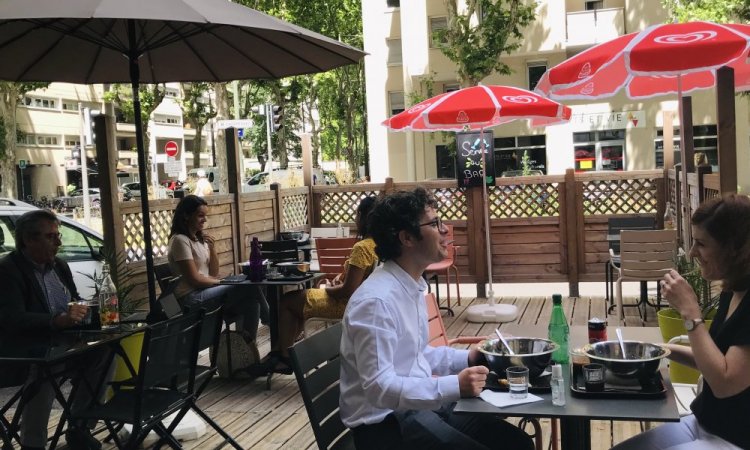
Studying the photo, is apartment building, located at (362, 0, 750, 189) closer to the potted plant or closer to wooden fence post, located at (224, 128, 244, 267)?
wooden fence post, located at (224, 128, 244, 267)

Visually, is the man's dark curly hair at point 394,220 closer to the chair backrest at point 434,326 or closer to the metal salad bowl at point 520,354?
the metal salad bowl at point 520,354

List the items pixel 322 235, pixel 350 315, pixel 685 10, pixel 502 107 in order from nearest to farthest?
1. pixel 350 315
2. pixel 502 107
3. pixel 322 235
4. pixel 685 10

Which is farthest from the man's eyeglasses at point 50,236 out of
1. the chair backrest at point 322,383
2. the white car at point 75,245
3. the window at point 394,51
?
the window at point 394,51

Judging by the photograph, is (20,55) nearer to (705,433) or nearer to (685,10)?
(705,433)

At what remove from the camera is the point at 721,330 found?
2154mm

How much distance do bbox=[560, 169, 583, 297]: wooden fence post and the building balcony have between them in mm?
14122

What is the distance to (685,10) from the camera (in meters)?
15.0

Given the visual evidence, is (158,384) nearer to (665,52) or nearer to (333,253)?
(665,52)

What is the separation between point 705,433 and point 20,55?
3.94m

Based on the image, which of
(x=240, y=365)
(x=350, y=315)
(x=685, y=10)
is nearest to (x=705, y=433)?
(x=350, y=315)

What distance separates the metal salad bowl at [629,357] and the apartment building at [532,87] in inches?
721

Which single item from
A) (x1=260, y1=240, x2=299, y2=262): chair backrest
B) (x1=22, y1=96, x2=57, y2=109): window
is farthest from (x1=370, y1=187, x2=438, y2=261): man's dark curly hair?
(x1=22, y1=96, x2=57, y2=109): window

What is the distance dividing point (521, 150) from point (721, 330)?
20795mm

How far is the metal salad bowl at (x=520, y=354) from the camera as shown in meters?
2.22
